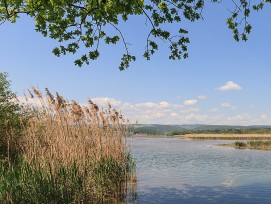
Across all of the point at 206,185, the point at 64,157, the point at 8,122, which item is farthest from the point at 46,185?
the point at 206,185

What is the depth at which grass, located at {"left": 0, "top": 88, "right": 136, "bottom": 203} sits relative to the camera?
11.2 meters

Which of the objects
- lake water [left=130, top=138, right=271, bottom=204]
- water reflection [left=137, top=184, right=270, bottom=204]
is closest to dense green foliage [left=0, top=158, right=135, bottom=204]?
Answer: water reflection [left=137, top=184, right=270, bottom=204]

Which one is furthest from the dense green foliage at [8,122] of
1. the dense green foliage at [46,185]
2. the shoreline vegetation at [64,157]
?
the dense green foliage at [46,185]

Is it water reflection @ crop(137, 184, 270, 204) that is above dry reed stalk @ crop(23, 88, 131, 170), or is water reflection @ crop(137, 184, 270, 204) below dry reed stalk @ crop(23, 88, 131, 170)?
below

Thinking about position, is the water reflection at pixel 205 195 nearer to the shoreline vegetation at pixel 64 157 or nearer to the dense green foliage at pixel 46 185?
the shoreline vegetation at pixel 64 157

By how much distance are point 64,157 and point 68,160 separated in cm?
22

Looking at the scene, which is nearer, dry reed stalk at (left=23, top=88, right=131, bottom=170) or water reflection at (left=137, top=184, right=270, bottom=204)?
dry reed stalk at (left=23, top=88, right=131, bottom=170)

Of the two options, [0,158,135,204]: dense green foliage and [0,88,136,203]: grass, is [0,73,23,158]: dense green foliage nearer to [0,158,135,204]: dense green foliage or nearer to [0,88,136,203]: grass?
[0,88,136,203]: grass

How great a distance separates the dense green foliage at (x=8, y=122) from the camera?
701 inches

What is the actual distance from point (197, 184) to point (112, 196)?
305 inches

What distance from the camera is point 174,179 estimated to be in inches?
1005

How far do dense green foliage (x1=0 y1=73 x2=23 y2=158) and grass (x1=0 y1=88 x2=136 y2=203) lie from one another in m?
0.74

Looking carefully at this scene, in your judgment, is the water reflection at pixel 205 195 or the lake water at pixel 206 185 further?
the lake water at pixel 206 185

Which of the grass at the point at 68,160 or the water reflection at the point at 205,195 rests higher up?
the grass at the point at 68,160
